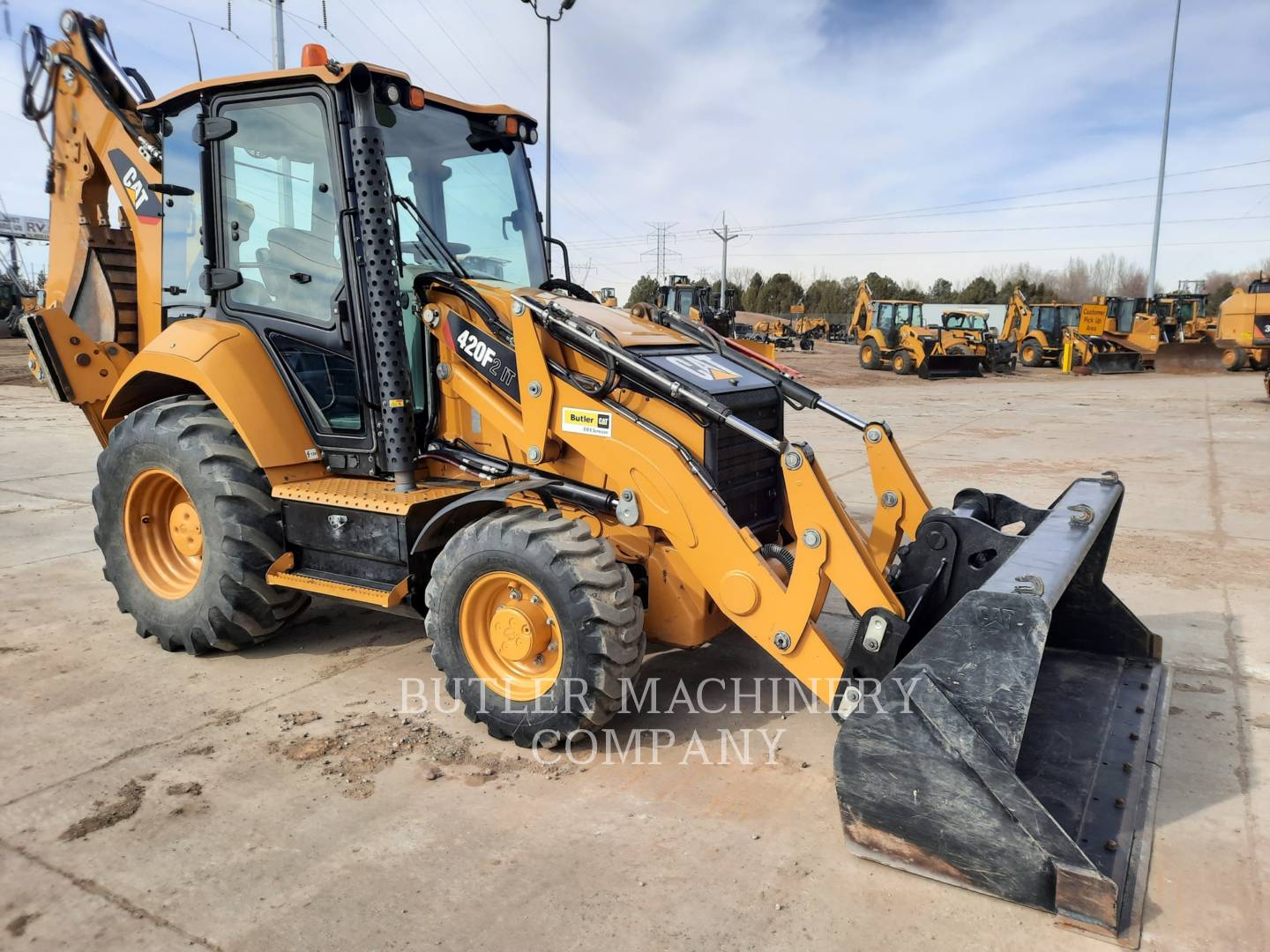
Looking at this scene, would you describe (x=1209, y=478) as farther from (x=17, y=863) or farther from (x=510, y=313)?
(x=17, y=863)

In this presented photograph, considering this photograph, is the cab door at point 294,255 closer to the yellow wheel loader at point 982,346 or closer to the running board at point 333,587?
Result: the running board at point 333,587

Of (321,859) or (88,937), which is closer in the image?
(88,937)

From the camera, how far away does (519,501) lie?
409 cm

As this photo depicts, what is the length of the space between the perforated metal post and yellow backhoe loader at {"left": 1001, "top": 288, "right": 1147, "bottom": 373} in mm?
31855

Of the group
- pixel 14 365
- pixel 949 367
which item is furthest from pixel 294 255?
pixel 949 367

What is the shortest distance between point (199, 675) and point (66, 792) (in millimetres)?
1158

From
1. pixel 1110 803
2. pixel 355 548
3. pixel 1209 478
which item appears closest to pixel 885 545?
pixel 1110 803

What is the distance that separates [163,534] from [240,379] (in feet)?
4.12

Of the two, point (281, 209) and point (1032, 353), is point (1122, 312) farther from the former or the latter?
point (281, 209)

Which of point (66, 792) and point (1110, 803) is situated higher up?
point (1110, 803)

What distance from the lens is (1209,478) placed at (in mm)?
10133

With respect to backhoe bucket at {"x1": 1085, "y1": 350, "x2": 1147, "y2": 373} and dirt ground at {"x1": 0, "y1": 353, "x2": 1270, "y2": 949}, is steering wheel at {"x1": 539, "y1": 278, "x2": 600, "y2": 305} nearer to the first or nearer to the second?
dirt ground at {"x1": 0, "y1": 353, "x2": 1270, "y2": 949}

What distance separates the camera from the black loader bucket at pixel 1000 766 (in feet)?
8.70

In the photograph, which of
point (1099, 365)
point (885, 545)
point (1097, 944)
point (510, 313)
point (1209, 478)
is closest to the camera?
point (1097, 944)
